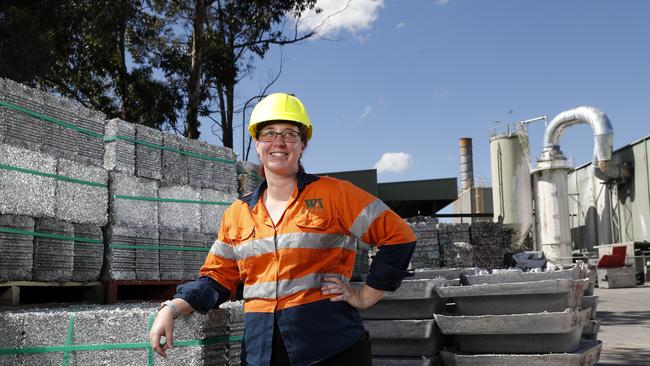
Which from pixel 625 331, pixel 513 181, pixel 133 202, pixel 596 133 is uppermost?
pixel 596 133

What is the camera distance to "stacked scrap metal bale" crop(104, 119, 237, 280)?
5.44 m

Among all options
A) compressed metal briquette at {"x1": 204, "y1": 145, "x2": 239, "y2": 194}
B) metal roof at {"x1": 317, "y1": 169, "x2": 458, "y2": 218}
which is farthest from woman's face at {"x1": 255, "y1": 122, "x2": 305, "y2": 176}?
metal roof at {"x1": 317, "y1": 169, "x2": 458, "y2": 218}

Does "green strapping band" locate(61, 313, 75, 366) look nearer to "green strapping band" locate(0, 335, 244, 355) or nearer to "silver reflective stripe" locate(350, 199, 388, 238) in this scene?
"green strapping band" locate(0, 335, 244, 355)

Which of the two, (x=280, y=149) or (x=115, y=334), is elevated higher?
(x=280, y=149)

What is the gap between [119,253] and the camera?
5.45m

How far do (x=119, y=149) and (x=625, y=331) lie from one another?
25.6 ft

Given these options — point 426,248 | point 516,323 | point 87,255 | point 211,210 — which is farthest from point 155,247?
point 426,248

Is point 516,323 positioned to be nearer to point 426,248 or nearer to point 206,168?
point 206,168

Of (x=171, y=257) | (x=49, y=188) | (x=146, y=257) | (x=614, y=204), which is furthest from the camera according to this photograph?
(x=614, y=204)

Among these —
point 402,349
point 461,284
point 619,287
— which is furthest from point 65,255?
point 619,287

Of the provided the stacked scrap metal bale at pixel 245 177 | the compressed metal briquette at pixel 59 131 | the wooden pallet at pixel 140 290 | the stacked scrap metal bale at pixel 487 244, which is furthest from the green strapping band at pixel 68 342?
the stacked scrap metal bale at pixel 487 244

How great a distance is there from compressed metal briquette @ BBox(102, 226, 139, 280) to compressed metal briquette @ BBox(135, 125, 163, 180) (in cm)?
53

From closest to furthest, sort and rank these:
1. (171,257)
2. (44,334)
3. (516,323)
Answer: (44,334) < (516,323) < (171,257)

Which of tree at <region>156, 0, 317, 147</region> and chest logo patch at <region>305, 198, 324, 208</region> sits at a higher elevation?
tree at <region>156, 0, 317, 147</region>
